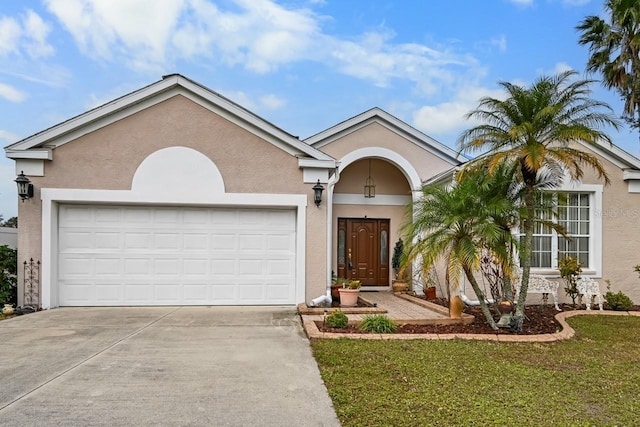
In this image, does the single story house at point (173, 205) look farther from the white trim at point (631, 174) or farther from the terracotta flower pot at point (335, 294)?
the white trim at point (631, 174)

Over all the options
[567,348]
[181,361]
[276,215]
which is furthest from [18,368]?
[567,348]

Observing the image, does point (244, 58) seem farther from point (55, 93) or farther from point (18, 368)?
point (18, 368)

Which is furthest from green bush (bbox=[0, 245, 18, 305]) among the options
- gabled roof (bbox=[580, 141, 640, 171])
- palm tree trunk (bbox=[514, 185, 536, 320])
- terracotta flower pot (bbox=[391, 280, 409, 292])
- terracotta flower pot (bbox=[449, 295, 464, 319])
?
gabled roof (bbox=[580, 141, 640, 171])

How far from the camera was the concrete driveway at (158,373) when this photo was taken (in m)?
4.46

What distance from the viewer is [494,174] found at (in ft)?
28.5

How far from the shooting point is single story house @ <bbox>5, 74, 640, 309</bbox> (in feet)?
33.5

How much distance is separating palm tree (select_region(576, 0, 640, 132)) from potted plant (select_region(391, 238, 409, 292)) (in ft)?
32.8

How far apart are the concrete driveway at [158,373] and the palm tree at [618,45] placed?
1517cm

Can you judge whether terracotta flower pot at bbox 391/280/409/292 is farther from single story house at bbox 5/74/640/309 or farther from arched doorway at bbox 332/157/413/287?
single story house at bbox 5/74/640/309

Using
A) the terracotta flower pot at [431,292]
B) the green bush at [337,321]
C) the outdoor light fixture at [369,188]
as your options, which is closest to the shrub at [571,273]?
the terracotta flower pot at [431,292]

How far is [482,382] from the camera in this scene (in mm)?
5512

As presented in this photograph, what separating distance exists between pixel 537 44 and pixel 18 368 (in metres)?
15.8

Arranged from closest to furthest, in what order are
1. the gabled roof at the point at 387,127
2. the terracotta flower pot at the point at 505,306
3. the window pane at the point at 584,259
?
the terracotta flower pot at the point at 505,306, the window pane at the point at 584,259, the gabled roof at the point at 387,127

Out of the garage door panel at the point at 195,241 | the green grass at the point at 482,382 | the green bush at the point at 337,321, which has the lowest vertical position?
the green grass at the point at 482,382
